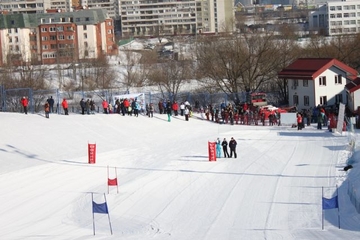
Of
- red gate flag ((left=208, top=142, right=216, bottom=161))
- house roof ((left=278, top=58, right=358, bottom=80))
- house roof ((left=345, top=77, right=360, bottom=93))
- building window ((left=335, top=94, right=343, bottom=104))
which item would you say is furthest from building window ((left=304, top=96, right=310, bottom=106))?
red gate flag ((left=208, top=142, right=216, bottom=161))

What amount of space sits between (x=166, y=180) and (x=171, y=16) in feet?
392

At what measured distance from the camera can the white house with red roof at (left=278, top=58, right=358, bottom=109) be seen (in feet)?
152

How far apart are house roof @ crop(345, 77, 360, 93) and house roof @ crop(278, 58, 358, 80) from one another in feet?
4.51

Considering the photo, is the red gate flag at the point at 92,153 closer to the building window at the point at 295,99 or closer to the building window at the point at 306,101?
the building window at the point at 306,101

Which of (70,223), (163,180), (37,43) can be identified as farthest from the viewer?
(37,43)

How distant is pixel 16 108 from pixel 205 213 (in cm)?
2398

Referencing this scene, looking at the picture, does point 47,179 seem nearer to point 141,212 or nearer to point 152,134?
point 141,212

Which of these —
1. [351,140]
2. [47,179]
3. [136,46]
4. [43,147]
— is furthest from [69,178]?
[136,46]

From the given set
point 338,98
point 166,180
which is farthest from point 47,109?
point 338,98

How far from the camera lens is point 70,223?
21641 mm

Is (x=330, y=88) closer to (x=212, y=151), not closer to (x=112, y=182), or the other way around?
(x=212, y=151)

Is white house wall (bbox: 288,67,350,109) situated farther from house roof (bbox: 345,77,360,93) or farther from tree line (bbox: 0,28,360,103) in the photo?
tree line (bbox: 0,28,360,103)

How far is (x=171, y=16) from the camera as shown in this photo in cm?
14450

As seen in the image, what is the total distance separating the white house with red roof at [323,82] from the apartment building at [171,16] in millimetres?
95647
